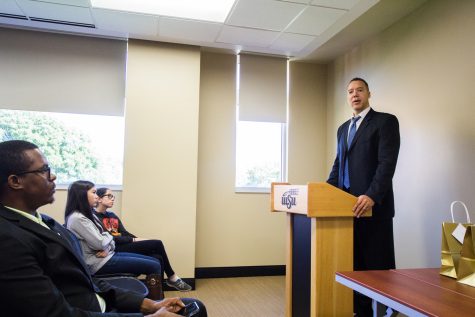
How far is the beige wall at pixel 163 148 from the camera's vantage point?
3854 millimetres

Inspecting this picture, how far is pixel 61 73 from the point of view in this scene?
3.89m

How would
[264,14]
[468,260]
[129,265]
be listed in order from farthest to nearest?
[264,14], [129,265], [468,260]

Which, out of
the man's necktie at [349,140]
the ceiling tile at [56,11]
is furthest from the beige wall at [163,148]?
the man's necktie at [349,140]

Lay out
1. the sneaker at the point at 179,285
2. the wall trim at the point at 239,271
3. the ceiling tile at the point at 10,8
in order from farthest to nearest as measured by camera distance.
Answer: the wall trim at the point at 239,271 < the sneaker at the point at 179,285 < the ceiling tile at the point at 10,8

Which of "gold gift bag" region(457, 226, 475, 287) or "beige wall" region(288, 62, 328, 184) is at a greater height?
"beige wall" region(288, 62, 328, 184)

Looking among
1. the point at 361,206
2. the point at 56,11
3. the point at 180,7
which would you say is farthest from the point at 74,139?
the point at 361,206

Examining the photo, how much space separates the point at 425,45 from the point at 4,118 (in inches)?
171

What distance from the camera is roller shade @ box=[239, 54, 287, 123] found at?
4469mm

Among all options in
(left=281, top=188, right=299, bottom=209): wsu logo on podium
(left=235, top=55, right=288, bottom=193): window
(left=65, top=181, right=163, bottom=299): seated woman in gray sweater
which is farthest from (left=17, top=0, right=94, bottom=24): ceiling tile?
(left=281, top=188, right=299, bottom=209): wsu logo on podium

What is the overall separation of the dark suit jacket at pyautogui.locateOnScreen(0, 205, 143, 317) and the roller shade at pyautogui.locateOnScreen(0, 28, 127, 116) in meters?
2.87

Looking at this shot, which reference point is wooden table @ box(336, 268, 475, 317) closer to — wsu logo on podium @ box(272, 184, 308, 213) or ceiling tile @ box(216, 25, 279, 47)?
wsu logo on podium @ box(272, 184, 308, 213)

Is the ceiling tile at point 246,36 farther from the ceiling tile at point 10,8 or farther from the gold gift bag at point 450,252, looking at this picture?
the gold gift bag at point 450,252

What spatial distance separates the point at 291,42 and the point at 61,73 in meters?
2.62

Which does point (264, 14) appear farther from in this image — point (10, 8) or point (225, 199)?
point (10, 8)
